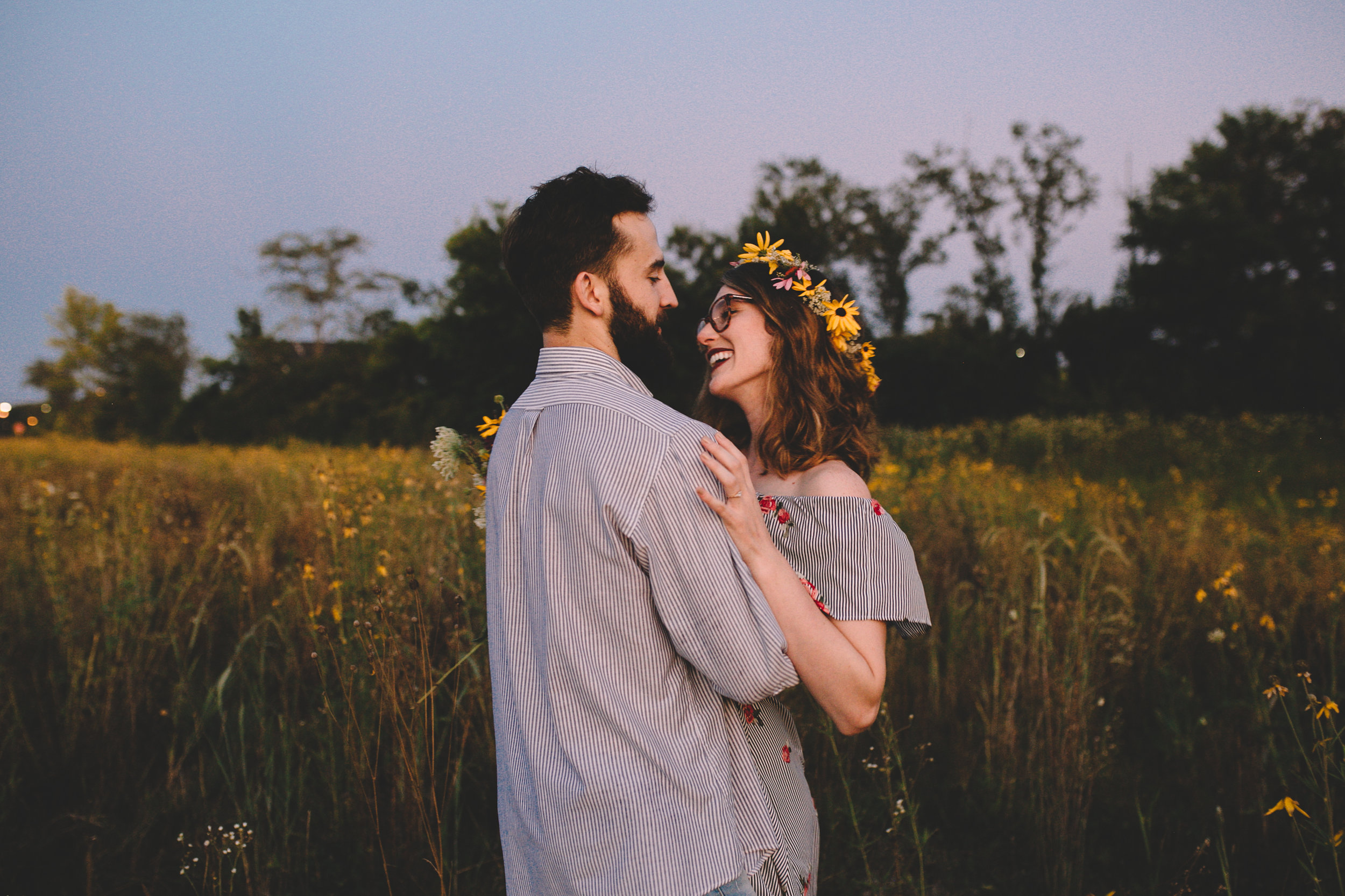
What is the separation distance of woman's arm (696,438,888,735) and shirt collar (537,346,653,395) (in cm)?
19

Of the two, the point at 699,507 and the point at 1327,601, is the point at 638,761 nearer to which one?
the point at 699,507

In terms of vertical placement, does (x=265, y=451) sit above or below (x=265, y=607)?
above

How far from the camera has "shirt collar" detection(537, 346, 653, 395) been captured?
1147mm

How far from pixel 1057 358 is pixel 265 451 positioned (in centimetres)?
2317

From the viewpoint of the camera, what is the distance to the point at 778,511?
150 cm

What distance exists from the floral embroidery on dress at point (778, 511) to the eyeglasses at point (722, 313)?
441 mm

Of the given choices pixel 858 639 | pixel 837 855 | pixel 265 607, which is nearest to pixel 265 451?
pixel 265 607

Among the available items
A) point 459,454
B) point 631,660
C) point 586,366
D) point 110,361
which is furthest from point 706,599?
point 110,361

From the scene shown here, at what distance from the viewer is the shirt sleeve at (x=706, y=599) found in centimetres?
97

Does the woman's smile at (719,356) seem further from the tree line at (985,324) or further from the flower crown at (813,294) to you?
the tree line at (985,324)

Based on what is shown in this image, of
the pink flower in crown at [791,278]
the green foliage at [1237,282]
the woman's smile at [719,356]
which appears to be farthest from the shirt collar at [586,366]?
the green foliage at [1237,282]

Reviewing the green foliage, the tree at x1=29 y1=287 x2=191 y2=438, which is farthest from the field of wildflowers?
the tree at x1=29 y1=287 x2=191 y2=438

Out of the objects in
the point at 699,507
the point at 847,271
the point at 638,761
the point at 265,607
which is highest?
the point at 847,271

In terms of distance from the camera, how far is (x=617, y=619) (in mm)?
1014
